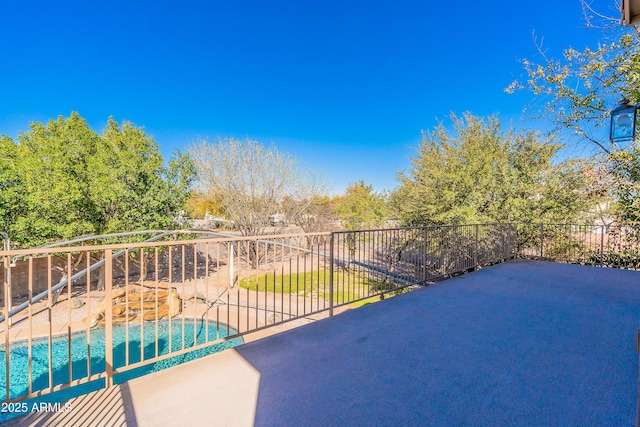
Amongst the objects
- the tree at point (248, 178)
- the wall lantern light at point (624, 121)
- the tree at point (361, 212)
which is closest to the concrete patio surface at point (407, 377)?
the wall lantern light at point (624, 121)

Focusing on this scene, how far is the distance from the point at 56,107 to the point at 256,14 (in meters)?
9.22

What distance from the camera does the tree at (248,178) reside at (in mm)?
12266

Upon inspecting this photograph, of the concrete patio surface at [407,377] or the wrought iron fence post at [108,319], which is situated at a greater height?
the wrought iron fence post at [108,319]

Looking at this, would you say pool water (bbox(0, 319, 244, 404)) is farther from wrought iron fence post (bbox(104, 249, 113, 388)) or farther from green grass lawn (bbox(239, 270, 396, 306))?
wrought iron fence post (bbox(104, 249, 113, 388))

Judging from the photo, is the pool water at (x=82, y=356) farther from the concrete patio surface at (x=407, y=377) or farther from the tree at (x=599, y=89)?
the tree at (x=599, y=89)

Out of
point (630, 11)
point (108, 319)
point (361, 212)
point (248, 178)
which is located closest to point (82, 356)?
point (108, 319)

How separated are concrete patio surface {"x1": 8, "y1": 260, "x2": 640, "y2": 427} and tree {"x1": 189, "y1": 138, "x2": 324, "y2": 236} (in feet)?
33.7

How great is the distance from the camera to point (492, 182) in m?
7.88

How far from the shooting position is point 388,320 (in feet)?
9.78

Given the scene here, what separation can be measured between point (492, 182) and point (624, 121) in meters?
Result: 5.24

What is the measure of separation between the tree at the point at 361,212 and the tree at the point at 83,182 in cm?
778

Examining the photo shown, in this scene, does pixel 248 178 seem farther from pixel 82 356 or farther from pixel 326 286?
pixel 82 356

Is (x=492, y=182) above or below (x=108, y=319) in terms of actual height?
above

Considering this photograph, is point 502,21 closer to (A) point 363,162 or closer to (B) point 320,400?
(B) point 320,400
